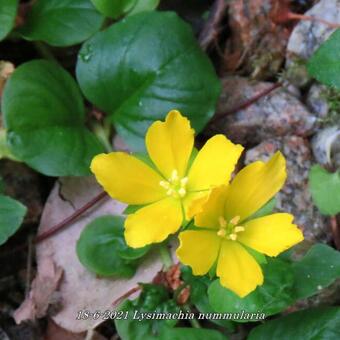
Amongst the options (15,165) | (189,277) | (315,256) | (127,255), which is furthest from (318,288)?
(15,165)

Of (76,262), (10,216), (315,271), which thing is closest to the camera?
(315,271)

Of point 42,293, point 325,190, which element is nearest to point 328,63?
point 325,190

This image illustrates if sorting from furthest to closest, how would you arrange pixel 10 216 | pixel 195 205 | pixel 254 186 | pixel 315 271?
1. pixel 10 216
2. pixel 315 271
3. pixel 254 186
4. pixel 195 205

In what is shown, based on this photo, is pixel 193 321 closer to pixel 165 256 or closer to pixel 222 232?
pixel 165 256

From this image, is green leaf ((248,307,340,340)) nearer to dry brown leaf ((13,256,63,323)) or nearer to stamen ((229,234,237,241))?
stamen ((229,234,237,241))

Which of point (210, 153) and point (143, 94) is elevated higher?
point (210, 153)

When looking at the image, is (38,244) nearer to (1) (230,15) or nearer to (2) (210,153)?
(2) (210,153)

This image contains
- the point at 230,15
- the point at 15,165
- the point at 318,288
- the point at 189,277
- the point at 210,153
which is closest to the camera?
the point at 210,153
